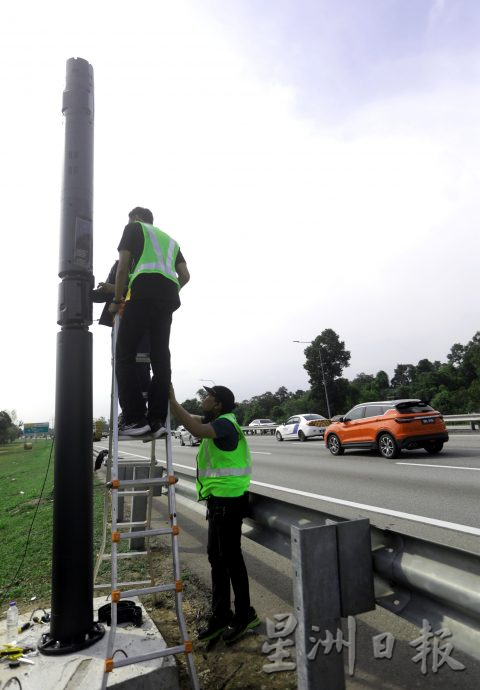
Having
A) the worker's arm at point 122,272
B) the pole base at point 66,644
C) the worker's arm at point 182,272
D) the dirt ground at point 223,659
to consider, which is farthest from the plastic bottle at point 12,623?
→ the worker's arm at point 182,272

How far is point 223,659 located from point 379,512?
442 cm

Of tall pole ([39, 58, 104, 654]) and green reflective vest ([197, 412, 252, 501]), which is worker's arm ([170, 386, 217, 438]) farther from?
tall pole ([39, 58, 104, 654])

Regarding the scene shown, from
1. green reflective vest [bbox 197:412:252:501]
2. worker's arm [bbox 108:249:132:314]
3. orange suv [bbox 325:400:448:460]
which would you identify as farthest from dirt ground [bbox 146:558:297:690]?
orange suv [bbox 325:400:448:460]

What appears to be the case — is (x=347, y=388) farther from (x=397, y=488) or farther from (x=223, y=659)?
(x=223, y=659)

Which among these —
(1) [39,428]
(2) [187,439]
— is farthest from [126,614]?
(1) [39,428]

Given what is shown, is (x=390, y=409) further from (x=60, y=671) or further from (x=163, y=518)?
(x=60, y=671)

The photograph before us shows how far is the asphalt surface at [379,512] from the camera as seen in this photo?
10.4ft

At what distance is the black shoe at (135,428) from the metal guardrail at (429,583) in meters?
1.48

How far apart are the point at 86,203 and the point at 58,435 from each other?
1.74 metres

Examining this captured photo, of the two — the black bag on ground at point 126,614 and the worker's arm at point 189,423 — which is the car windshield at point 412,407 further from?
the black bag on ground at point 126,614

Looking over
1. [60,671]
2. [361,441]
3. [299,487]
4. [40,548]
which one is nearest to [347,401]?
[361,441]

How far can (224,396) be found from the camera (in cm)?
422

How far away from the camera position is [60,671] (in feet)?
9.46

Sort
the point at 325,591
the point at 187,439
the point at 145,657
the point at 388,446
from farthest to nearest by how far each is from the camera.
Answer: the point at 187,439 → the point at 388,446 → the point at 145,657 → the point at 325,591
